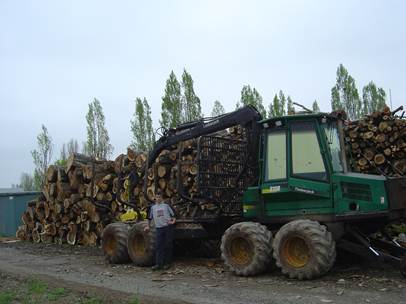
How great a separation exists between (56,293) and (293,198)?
4282 mm

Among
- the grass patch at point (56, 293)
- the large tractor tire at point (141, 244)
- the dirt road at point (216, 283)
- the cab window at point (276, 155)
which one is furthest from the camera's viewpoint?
the large tractor tire at point (141, 244)

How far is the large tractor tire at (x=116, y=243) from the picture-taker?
12625 mm

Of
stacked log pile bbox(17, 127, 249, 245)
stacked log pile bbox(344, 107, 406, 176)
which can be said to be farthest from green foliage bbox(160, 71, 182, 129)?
stacked log pile bbox(344, 107, 406, 176)

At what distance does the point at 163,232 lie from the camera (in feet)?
38.3

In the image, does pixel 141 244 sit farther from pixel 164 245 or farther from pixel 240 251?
pixel 240 251

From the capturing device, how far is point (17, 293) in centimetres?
898

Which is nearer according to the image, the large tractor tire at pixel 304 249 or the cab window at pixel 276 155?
the large tractor tire at pixel 304 249

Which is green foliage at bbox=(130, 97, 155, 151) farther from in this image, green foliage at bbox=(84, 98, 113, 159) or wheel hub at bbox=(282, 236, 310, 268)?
wheel hub at bbox=(282, 236, 310, 268)

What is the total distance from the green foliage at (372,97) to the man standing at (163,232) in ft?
78.6

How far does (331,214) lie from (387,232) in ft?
9.23

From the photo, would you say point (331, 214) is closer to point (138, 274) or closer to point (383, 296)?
point (383, 296)

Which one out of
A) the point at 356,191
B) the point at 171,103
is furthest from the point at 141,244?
the point at 171,103

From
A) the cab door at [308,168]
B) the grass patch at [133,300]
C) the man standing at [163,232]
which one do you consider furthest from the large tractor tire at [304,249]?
the man standing at [163,232]

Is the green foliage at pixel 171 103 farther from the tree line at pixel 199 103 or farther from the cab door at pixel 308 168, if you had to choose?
the cab door at pixel 308 168
